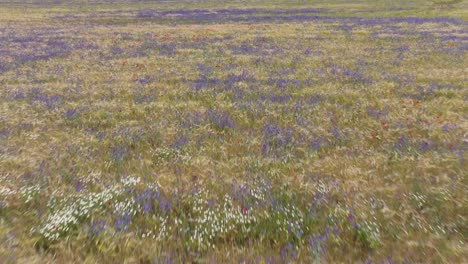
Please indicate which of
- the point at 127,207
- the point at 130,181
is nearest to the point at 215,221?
the point at 127,207

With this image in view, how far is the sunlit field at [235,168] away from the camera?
409cm

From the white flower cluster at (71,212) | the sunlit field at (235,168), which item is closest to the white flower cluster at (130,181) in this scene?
the sunlit field at (235,168)

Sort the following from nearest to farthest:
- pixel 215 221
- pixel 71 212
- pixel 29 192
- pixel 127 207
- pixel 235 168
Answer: pixel 215 221 < pixel 71 212 < pixel 127 207 < pixel 29 192 < pixel 235 168

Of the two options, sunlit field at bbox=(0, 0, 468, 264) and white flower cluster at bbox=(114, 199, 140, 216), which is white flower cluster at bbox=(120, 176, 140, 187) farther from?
white flower cluster at bbox=(114, 199, 140, 216)

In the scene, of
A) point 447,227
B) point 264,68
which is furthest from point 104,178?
point 264,68

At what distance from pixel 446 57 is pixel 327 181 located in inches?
665

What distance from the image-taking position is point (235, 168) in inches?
238

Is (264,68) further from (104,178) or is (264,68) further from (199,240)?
(199,240)

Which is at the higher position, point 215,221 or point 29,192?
point 29,192

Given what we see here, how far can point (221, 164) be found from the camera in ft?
20.1

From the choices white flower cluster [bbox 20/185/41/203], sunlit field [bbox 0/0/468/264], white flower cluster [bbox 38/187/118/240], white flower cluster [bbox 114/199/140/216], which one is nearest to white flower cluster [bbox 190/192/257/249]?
sunlit field [bbox 0/0/468/264]

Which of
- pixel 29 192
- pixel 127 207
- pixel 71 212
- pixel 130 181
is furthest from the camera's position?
pixel 130 181

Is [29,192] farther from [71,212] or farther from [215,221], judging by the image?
[215,221]

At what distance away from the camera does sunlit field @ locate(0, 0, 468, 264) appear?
409 cm
